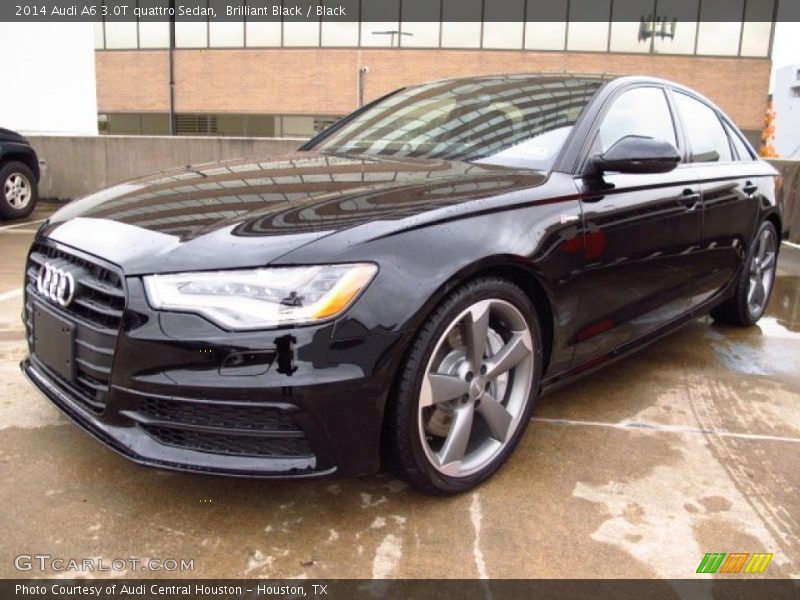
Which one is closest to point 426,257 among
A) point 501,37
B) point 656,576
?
point 656,576

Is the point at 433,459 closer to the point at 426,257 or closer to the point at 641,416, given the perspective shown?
the point at 426,257

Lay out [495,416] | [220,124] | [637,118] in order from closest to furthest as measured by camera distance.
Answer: [495,416] < [637,118] < [220,124]

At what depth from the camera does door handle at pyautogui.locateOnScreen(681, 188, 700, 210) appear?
11.2 feet

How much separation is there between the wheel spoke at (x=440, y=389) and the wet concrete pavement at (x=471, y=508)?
40 centimetres

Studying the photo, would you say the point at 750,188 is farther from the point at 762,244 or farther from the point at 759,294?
the point at 759,294

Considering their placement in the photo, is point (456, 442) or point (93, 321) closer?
point (93, 321)

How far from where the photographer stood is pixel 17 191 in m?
8.27

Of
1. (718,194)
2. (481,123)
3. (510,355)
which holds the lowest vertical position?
(510,355)

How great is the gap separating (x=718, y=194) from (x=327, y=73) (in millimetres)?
24372

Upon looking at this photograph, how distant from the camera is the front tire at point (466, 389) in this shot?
7.17 feet

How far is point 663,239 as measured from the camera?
3246mm

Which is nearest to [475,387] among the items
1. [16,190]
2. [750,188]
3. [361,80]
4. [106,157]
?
[750,188]

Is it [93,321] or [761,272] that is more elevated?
[93,321]

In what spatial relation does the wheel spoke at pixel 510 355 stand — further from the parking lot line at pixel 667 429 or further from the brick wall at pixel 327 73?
the brick wall at pixel 327 73
